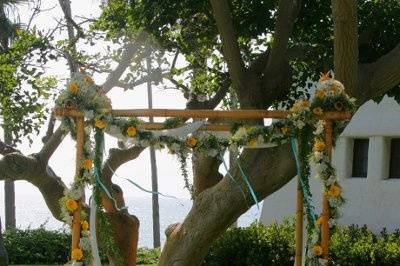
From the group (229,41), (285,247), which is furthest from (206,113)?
(285,247)

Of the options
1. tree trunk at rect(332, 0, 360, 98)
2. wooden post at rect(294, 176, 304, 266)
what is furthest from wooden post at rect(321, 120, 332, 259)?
tree trunk at rect(332, 0, 360, 98)

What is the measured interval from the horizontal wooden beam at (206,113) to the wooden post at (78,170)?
0.13 meters

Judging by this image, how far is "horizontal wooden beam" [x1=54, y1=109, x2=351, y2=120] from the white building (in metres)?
6.82

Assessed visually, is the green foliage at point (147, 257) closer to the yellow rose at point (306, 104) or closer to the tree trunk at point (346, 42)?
the tree trunk at point (346, 42)

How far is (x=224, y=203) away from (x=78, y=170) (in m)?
2.64

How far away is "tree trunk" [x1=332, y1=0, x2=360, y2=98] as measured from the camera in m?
8.80

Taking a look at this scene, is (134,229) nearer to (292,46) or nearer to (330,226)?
(292,46)

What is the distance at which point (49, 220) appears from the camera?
2292 cm

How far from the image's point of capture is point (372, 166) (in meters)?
15.4

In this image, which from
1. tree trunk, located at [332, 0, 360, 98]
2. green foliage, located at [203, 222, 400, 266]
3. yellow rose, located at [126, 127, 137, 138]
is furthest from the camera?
green foliage, located at [203, 222, 400, 266]

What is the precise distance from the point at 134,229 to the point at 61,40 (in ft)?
10.2

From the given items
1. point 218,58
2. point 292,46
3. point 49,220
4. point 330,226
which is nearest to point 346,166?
point 218,58

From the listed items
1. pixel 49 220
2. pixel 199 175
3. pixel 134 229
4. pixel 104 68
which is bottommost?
pixel 49 220

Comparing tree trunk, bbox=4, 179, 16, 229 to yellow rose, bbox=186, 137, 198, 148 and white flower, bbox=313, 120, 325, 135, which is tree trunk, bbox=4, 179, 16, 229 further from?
white flower, bbox=313, 120, 325, 135
